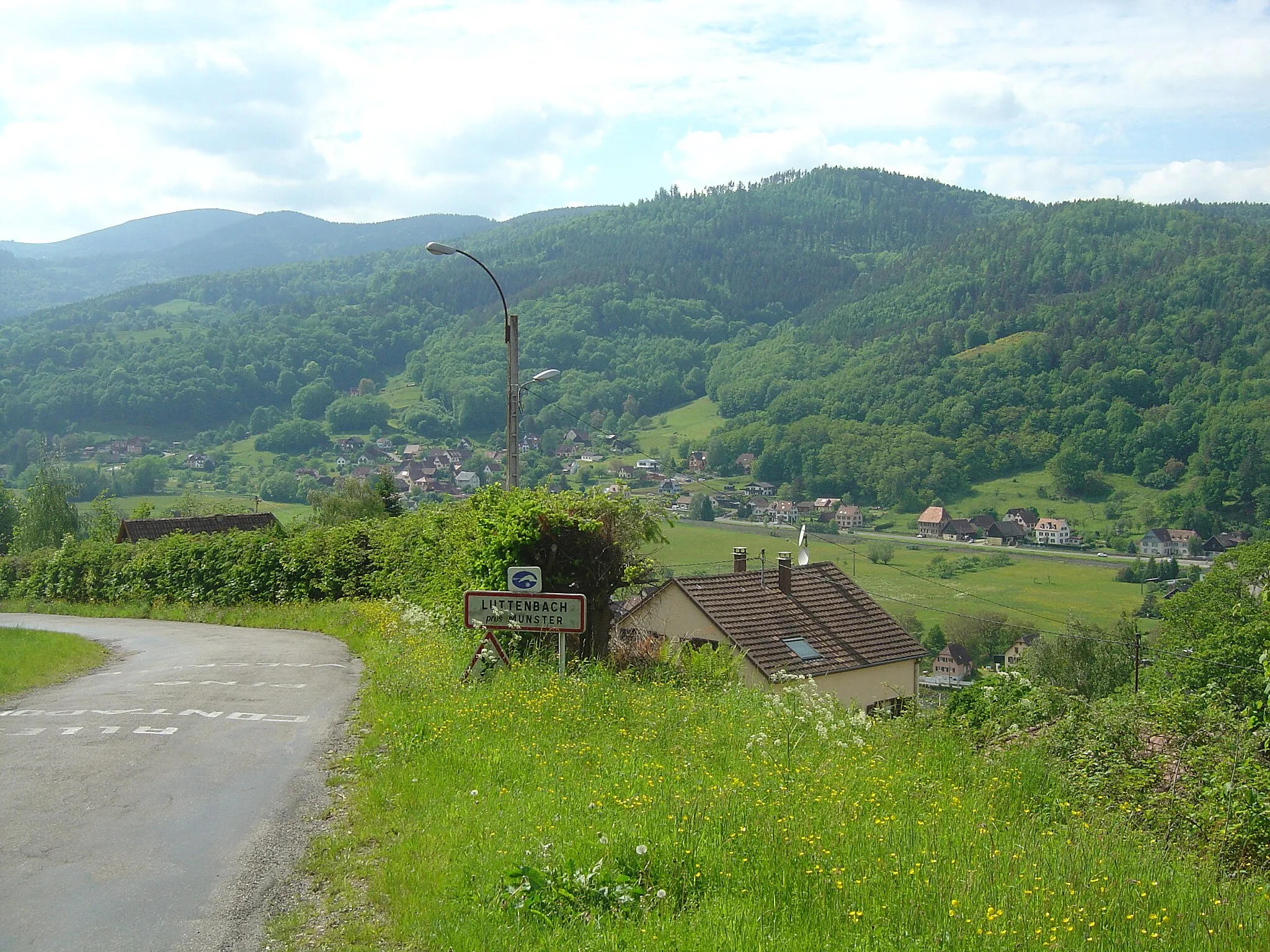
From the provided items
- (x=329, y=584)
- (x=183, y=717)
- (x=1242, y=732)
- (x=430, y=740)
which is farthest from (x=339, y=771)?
(x=329, y=584)

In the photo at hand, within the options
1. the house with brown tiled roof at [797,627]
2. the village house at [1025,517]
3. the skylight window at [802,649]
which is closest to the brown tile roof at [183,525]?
the house with brown tiled roof at [797,627]

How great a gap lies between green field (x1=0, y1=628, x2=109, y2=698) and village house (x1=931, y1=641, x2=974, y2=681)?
44.0 m

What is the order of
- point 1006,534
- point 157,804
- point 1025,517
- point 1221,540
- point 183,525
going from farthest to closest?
point 1025,517
point 1006,534
point 1221,540
point 183,525
point 157,804

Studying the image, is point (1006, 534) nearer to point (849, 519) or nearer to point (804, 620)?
point (849, 519)

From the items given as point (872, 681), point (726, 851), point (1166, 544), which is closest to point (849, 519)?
point (1166, 544)

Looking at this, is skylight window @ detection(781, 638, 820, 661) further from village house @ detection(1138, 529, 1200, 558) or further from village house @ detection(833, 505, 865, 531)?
village house @ detection(833, 505, 865, 531)

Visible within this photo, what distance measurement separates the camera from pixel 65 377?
509 feet

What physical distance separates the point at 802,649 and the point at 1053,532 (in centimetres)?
8916

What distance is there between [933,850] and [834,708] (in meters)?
5.47

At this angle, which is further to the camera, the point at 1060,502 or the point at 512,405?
the point at 1060,502

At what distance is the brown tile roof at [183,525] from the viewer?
5328 centimetres

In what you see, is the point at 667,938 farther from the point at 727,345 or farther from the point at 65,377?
the point at 727,345

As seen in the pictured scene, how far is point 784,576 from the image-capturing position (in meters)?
31.2

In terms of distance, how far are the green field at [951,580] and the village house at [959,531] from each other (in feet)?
15.6
